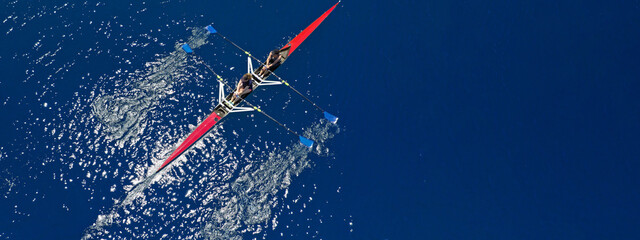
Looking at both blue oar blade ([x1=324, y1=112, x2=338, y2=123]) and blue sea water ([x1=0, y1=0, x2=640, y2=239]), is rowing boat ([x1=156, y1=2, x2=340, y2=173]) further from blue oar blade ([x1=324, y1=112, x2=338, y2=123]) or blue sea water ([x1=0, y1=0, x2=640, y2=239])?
blue sea water ([x1=0, y1=0, x2=640, y2=239])

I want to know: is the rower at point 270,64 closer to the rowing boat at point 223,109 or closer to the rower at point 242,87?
the rowing boat at point 223,109

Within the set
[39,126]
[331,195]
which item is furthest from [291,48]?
[39,126]

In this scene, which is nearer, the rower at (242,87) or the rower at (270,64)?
the rower at (242,87)

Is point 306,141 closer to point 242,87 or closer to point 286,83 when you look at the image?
point 286,83

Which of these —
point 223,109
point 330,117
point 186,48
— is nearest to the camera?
point 223,109

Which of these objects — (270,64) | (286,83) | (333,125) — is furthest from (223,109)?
(333,125)

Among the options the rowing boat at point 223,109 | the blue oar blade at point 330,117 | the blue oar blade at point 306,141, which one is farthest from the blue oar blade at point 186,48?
the blue oar blade at point 330,117

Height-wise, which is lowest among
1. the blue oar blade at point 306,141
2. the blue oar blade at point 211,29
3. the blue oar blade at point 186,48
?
the blue oar blade at point 306,141

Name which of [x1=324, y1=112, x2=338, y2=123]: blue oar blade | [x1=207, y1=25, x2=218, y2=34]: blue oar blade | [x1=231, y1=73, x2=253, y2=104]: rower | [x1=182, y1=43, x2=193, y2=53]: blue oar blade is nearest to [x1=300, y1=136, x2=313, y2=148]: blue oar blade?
[x1=324, y1=112, x2=338, y2=123]: blue oar blade
